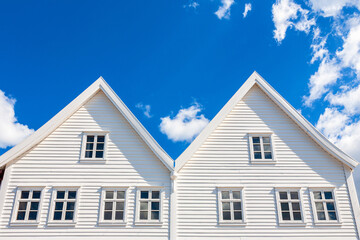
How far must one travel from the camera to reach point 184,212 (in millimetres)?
13945

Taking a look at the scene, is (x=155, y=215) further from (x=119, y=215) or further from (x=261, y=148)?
(x=261, y=148)

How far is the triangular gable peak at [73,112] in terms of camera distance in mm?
14469

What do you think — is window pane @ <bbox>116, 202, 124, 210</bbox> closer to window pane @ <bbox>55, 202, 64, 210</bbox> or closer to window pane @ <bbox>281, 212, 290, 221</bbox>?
window pane @ <bbox>55, 202, 64, 210</bbox>

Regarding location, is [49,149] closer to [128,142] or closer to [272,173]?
[128,142]

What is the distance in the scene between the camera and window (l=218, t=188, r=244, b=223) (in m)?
14.0

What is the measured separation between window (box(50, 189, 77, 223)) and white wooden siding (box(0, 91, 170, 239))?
309mm

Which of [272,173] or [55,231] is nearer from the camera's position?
[55,231]

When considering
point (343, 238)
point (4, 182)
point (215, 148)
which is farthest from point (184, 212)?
A: point (4, 182)

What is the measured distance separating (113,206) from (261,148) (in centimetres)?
821

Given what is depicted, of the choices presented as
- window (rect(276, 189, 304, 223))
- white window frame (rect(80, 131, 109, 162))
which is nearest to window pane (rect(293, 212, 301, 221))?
window (rect(276, 189, 304, 223))

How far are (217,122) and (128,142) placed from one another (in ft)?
16.1

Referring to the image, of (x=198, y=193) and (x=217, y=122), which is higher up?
(x=217, y=122)

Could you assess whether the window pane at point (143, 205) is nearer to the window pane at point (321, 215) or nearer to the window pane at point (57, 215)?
the window pane at point (57, 215)

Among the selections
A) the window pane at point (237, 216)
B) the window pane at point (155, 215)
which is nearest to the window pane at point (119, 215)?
the window pane at point (155, 215)
